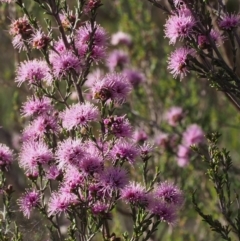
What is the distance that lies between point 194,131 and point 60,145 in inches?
98.1

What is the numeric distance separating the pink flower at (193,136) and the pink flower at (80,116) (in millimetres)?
2341

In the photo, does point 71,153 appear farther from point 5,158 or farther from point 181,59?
point 181,59

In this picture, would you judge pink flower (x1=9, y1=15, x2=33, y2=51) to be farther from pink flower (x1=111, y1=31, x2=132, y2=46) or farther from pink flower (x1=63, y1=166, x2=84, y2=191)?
pink flower (x1=111, y1=31, x2=132, y2=46)

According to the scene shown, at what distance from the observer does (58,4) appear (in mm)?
2891

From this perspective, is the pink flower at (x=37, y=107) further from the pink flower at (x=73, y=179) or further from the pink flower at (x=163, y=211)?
the pink flower at (x=163, y=211)

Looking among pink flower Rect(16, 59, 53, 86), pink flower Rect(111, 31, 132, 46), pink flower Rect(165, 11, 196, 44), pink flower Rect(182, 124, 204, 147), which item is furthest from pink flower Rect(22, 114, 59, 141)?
pink flower Rect(111, 31, 132, 46)

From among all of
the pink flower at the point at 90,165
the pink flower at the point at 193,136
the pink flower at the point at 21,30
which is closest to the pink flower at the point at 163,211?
the pink flower at the point at 90,165

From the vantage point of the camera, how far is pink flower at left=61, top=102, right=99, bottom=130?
2699mm

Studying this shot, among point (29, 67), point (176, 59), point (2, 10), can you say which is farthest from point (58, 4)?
point (2, 10)

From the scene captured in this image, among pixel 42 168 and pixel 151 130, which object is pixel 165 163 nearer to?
pixel 151 130

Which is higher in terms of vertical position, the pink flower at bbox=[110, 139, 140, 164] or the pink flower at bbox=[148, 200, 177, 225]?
the pink flower at bbox=[110, 139, 140, 164]

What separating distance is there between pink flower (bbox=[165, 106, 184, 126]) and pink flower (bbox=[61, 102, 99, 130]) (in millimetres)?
2595

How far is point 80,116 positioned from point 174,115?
8.67 feet

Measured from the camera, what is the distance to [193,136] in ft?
16.5
